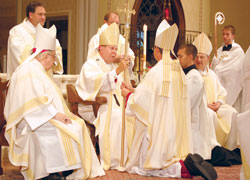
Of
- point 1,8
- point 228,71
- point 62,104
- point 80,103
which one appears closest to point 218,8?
point 228,71

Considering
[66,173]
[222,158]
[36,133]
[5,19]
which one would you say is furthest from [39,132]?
[5,19]

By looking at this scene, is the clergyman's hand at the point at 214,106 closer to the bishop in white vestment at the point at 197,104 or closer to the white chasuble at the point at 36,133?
the bishop in white vestment at the point at 197,104

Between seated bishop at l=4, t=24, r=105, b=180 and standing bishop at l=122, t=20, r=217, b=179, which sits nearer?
seated bishop at l=4, t=24, r=105, b=180

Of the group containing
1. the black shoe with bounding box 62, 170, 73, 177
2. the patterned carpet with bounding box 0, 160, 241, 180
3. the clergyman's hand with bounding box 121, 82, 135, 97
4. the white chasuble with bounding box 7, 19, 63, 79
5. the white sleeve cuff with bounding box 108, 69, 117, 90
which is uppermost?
the white chasuble with bounding box 7, 19, 63, 79

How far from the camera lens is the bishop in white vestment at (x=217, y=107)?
6.21 meters

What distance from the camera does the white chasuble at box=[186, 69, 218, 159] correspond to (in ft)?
17.2

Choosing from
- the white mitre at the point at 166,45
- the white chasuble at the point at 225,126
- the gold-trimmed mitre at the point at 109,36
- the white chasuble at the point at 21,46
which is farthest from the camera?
the white chasuble at the point at 225,126

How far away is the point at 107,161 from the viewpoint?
16.7 feet

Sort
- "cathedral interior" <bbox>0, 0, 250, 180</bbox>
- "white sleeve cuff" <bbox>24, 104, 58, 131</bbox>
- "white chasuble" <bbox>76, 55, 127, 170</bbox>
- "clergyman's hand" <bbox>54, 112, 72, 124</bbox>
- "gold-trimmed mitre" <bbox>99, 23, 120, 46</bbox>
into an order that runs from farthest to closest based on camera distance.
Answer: "cathedral interior" <bbox>0, 0, 250, 180</bbox>
"gold-trimmed mitre" <bbox>99, 23, 120, 46</bbox>
"white chasuble" <bbox>76, 55, 127, 170</bbox>
"clergyman's hand" <bbox>54, 112, 72, 124</bbox>
"white sleeve cuff" <bbox>24, 104, 58, 131</bbox>

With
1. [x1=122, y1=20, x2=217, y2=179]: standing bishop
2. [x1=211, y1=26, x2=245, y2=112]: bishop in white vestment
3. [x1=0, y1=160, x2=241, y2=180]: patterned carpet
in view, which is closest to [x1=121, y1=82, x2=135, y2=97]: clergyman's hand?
[x1=122, y1=20, x2=217, y2=179]: standing bishop

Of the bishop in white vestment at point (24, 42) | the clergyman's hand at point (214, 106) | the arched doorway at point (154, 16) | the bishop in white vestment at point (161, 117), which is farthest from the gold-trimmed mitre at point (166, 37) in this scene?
the arched doorway at point (154, 16)

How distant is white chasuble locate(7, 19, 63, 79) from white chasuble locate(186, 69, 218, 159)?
196cm

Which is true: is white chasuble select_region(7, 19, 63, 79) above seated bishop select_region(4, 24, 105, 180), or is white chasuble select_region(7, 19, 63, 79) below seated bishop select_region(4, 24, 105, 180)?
above

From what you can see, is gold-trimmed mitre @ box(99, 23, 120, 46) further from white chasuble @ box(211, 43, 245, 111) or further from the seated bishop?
white chasuble @ box(211, 43, 245, 111)
